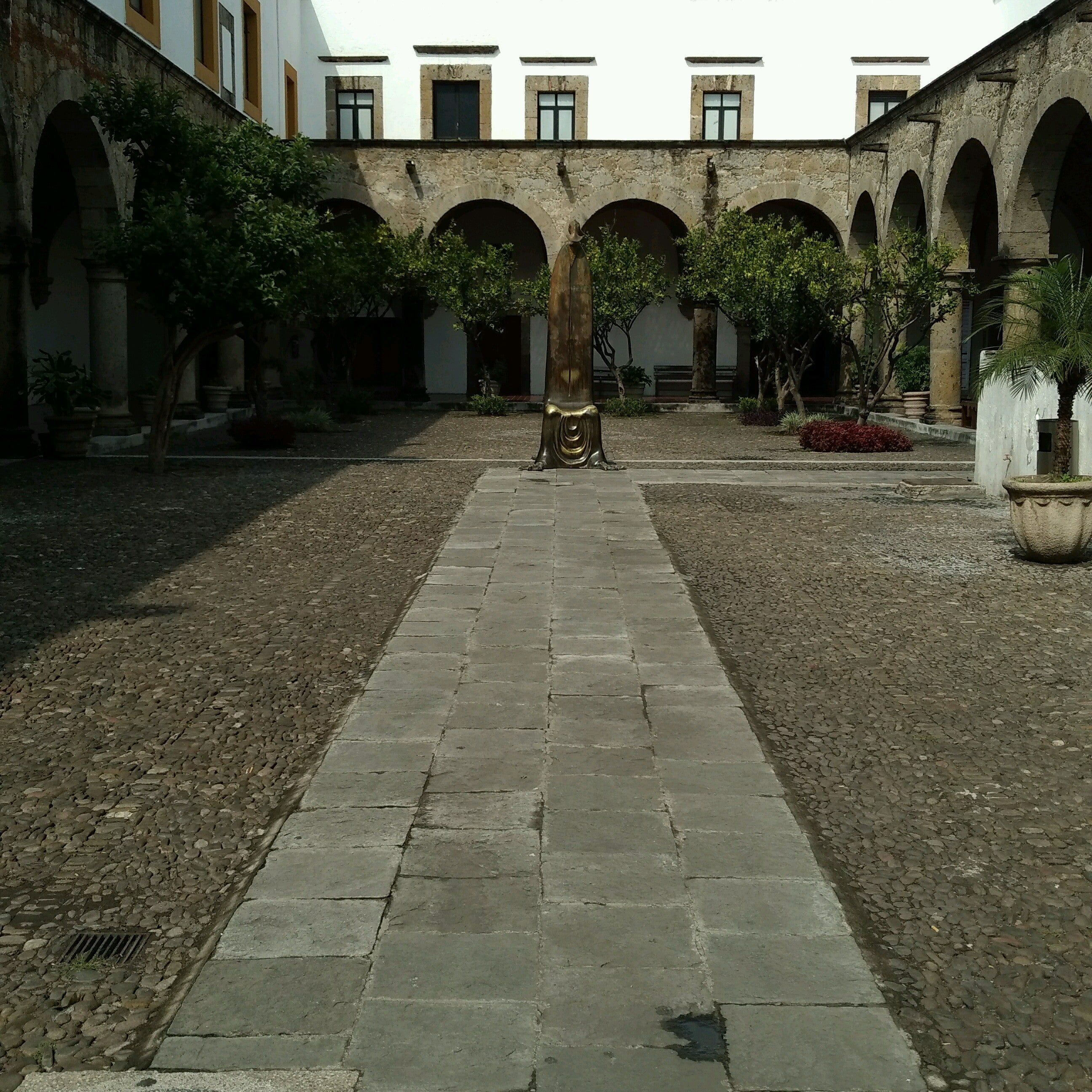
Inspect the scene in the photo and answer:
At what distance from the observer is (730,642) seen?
22.8 feet

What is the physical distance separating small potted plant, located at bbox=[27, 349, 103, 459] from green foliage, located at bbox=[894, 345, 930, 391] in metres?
14.7

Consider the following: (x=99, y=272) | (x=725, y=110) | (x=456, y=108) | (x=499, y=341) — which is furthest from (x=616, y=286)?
(x=99, y=272)

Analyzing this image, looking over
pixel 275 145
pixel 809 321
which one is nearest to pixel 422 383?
pixel 809 321

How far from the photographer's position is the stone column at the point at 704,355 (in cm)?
2980

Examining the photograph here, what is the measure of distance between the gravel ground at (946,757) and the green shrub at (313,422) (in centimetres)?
1342

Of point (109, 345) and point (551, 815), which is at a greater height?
point (109, 345)

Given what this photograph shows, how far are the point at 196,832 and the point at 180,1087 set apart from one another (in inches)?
62.1

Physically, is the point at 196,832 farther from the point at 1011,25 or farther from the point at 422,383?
the point at 1011,25

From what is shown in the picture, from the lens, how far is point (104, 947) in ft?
11.5

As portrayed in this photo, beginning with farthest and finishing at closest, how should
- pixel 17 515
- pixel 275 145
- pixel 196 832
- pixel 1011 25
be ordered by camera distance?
pixel 1011 25 < pixel 275 145 < pixel 17 515 < pixel 196 832

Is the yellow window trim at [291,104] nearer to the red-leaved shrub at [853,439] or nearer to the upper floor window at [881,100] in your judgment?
the upper floor window at [881,100]

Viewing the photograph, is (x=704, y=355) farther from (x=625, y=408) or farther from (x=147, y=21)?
(x=147, y=21)

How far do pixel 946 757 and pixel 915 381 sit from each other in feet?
69.2

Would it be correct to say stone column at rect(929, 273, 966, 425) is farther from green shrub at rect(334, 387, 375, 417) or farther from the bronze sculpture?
green shrub at rect(334, 387, 375, 417)
